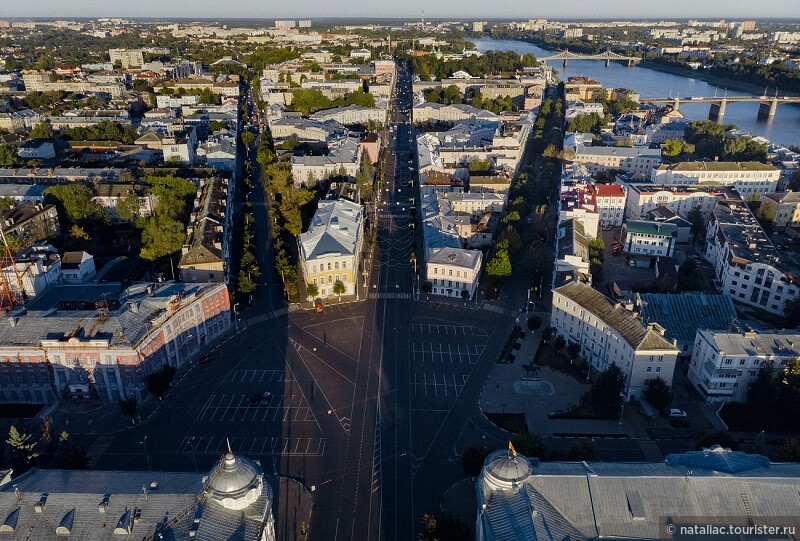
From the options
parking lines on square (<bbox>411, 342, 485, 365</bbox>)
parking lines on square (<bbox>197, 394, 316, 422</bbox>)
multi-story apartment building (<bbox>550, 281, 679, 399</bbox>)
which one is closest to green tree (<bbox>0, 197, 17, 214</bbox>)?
parking lines on square (<bbox>197, 394, 316, 422</bbox>)

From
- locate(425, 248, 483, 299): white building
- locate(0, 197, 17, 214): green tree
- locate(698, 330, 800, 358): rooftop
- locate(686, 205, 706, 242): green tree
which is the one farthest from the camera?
locate(686, 205, 706, 242): green tree

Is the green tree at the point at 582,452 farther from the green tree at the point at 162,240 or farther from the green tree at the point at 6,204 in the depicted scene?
the green tree at the point at 6,204

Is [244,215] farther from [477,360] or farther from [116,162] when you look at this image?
[477,360]

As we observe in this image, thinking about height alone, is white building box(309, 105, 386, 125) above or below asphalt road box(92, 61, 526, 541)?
above

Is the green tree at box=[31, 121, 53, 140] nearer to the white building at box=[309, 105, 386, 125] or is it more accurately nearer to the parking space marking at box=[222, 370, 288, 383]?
the white building at box=[309, 105, 386, 125]

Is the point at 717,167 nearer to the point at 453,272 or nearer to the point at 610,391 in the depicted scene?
the point at 453,272

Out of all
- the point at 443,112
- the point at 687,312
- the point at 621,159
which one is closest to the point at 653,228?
the point at 687,312
